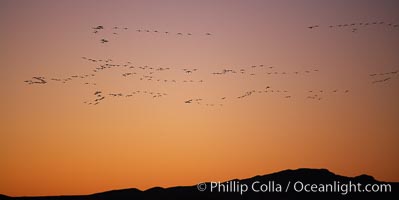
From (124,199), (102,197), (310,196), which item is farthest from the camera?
(310,196)

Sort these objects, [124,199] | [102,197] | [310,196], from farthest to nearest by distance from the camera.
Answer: [310,196] → [124,199] → [102,197]

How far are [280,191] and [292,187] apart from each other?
20.2 inches

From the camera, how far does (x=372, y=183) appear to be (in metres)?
13.9

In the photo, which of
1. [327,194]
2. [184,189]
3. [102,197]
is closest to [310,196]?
[327,194]

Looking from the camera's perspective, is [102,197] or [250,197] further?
[250,197]

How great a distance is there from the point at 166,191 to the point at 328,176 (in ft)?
17.6

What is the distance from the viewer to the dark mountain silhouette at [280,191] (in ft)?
43.5

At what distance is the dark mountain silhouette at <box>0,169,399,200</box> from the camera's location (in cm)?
1327

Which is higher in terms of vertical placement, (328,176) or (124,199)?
(328,176)

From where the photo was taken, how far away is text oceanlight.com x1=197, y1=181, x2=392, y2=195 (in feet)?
43.7

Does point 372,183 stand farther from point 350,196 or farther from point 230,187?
point 230,187

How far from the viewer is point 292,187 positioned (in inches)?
622

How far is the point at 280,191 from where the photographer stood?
15.6 meters

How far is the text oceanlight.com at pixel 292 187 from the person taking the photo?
13328 mm
